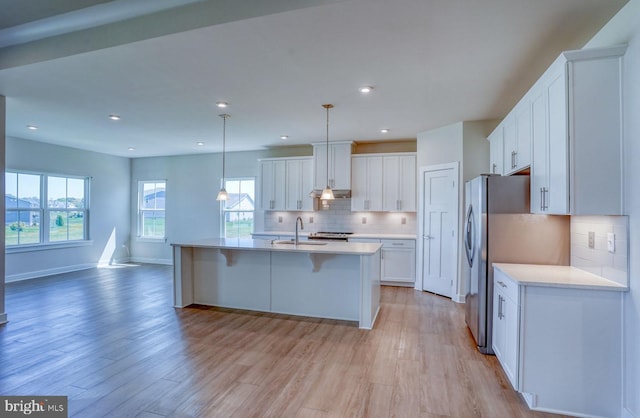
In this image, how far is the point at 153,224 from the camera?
26.0ft

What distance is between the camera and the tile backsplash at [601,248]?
2066mm

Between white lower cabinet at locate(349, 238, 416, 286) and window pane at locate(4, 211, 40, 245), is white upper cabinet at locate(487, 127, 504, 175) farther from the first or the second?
window pane at locate(4, 211, 40, 245)

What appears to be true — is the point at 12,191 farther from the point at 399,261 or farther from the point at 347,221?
the point at 399,261

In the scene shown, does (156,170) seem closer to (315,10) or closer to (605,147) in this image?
(315,10)

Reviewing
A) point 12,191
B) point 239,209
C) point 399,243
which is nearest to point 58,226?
point 12,191

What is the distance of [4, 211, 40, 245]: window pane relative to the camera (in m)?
5.76

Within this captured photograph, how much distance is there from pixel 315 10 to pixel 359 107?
2.00 metres

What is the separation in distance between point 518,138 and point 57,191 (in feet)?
26.5

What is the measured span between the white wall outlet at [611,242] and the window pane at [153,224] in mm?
8143

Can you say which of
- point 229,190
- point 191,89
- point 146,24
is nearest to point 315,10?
point 146,24

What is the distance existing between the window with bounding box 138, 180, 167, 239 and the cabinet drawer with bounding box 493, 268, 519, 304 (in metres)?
7.31

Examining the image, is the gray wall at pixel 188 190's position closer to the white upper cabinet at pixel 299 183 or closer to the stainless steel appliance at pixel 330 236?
the white upper cabinet at pixel 299 183

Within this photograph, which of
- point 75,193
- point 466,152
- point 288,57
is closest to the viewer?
point 288,57

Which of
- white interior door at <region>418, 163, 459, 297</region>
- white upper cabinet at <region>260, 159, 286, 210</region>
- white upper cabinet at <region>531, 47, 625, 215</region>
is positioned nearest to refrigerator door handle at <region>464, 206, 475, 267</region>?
white upper cabinet at <region>531, 47, 625, 215</region>
